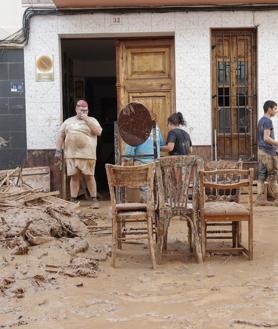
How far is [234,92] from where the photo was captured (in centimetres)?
1071

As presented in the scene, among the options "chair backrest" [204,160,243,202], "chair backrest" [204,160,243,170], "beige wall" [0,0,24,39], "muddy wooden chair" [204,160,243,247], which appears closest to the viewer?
"muddy wooden chair" [204,160,243,247]

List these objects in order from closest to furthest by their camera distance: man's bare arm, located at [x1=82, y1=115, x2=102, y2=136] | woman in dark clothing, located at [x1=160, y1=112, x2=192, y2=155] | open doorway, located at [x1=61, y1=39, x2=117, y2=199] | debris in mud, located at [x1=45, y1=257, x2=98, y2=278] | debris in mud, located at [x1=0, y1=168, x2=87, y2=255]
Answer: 1. debris in mud, located at [x1=45, y1=257, x2=98, y2=278]
2. debris in mud, located at [x1=0, y1=168, x2=87, y2=255]
3. woman in dark clothing, located at [x1=160, y1=112, x2=192, y2=155]
4. man's bare arm, located at [x1=82, y1=115, x2=102, y2=136]
5. open doorway, located at [x1=61, y1=39, x2=117, y2=199]

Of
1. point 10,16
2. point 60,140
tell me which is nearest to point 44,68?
point 10,16

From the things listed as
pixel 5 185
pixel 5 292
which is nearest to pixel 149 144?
pixel 5 185

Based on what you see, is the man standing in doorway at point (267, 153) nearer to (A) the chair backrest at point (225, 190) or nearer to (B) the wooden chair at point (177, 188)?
(A) the chair backrest at point (225, 190)

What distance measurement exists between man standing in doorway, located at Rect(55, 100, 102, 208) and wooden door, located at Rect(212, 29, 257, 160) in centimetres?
227

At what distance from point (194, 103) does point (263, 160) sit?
1715 millimetres

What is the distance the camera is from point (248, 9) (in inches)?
411

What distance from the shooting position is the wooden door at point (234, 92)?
1066 centimetres

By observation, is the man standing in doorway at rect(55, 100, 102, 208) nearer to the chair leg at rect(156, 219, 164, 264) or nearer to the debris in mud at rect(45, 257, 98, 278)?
the chair leg at rect(156, 219, 164, 264)

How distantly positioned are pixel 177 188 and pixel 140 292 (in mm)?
1416

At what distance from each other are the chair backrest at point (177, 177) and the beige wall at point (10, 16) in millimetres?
5661

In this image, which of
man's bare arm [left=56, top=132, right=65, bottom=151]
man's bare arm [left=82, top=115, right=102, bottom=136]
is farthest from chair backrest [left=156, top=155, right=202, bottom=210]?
man's bare arm [left=56, top=132, right=65, bottom=151]

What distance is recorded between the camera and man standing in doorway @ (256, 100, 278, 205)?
30.9 feet
